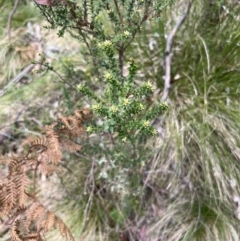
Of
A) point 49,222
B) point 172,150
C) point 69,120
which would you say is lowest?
point 172,150

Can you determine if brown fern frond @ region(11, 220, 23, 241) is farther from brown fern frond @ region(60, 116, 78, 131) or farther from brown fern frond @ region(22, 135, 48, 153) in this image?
brown fern frond @ region(60, 116, 78, 131)

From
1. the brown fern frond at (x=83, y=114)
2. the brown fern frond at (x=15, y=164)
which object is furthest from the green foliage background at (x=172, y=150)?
the brown fern frond at (x=15, y=164)

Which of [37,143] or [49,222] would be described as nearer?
[49,222]

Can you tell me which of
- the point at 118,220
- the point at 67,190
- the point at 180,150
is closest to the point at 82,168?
the point at 67,190

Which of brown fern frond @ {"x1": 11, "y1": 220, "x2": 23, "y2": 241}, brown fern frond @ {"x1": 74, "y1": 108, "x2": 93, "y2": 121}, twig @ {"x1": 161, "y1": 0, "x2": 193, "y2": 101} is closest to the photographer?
brown fern frond @ {"x1": 11, "y1": 220, "x2": 23, "y2": 241}

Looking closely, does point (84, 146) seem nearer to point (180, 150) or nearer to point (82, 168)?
point (82, 168)

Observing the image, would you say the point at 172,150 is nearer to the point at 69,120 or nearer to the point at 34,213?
the point at 69,120

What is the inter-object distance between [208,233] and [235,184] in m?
0.27

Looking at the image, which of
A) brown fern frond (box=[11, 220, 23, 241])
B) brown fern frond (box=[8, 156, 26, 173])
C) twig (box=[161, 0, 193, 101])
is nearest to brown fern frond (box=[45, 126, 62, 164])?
brown fern frond (box=[8, 156, 26, 173])

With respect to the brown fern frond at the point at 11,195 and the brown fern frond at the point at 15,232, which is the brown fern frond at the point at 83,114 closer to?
the brown fern frond at the point at 11,195

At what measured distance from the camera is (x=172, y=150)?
2145 mm

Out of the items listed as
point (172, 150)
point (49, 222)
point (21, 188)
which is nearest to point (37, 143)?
point (21, 188)

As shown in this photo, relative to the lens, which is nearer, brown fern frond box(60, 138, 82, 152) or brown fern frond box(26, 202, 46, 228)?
brown fern frond box(26, 202, 46, 228)

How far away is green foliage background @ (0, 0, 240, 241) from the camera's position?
201 cm
